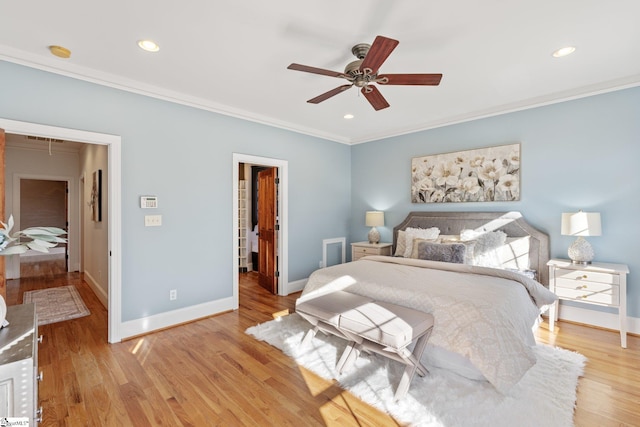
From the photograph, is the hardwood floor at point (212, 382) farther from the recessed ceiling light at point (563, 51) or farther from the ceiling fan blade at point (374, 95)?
→ the recessed ceiling light at point (563, 51)

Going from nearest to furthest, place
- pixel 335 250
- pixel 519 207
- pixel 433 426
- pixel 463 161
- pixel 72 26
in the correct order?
pixel 433 426, pixel 72 26, pixel 519 207, pixel 463 161, pixel 335 250

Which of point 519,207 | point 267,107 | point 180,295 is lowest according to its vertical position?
point 180,295

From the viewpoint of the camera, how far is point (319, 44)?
2.44 metres

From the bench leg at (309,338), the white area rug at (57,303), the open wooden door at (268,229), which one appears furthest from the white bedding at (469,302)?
the white area rug at (57,303)

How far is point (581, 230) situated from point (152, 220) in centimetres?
462

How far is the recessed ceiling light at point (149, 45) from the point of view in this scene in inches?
94.7

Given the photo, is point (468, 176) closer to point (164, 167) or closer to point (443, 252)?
point (443, 252)

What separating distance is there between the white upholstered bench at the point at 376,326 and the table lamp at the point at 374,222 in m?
2.45

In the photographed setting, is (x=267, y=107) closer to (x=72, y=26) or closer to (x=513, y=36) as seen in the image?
(x=72, y=26)

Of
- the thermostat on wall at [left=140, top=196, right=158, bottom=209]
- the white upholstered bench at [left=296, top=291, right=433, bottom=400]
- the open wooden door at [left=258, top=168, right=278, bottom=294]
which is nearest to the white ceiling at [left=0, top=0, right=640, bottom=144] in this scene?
the thermostat on wall at [left=140, top=196, right=158, bottom=209]

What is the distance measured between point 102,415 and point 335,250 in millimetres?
3987

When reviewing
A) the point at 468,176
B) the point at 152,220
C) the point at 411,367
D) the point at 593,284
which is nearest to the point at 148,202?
the point at 152,220

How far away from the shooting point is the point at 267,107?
390 cm

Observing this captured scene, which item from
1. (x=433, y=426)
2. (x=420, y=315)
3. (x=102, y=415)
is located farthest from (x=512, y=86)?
(x=102, y=415)
